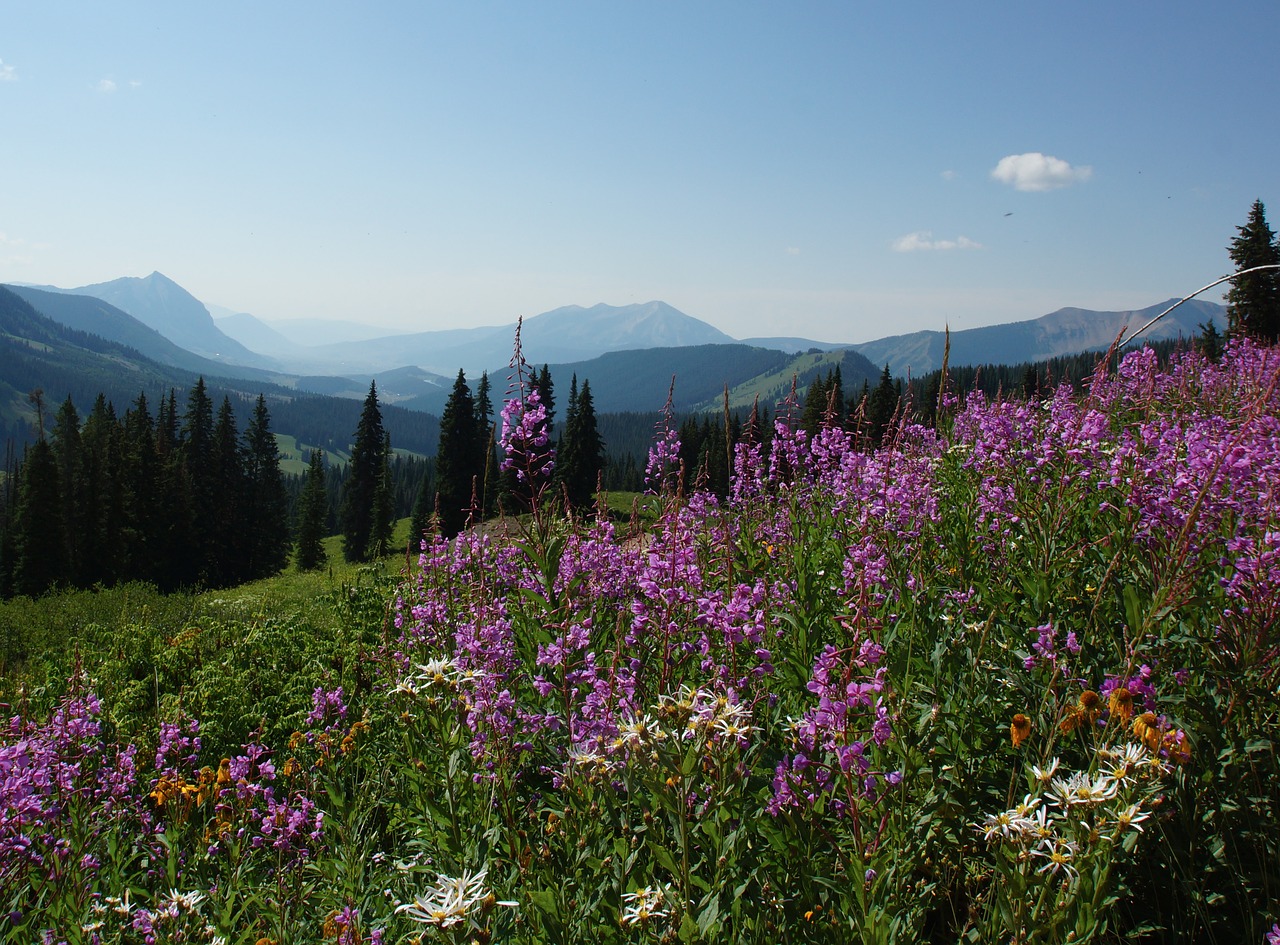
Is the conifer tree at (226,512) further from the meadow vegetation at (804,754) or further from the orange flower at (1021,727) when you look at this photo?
the orange flower at (1021,727)

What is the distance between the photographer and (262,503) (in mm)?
63688

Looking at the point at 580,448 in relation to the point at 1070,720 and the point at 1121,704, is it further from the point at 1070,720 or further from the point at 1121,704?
the point at 1121,704

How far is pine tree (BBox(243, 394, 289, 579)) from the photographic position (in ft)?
205

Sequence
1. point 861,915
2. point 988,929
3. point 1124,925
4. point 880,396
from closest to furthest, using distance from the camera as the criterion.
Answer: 1. point 988,929
2. point 861,915
3. point 1124,925
4. point 880,396

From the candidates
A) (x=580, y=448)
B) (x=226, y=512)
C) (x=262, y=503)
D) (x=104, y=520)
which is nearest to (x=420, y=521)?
(x=580, y=448)

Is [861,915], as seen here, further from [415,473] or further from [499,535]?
[415,473]

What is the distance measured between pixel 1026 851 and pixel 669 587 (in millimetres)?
2326

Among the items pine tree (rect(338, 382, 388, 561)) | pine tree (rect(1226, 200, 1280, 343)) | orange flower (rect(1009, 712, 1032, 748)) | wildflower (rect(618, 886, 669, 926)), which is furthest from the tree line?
pine tree (rect(1226, 200, 1280, 343))

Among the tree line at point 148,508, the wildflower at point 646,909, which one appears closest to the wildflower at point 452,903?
the wildflower at point 646,909

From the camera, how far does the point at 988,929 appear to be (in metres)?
2.22

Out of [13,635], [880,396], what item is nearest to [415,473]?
[880,396]

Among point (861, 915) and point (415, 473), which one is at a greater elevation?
point (861, 915)

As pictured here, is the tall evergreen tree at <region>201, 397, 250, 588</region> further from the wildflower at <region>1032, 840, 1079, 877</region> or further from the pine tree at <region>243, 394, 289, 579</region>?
the wildflower at <region>1032, 840, 1079, 877</region>

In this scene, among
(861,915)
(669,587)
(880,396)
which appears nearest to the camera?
(861,915)
